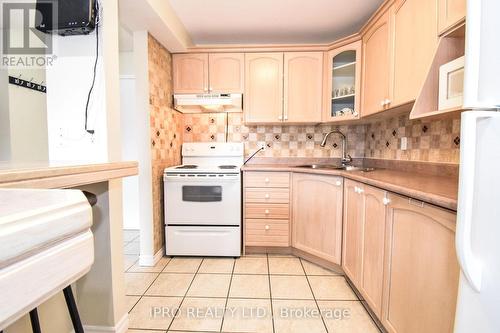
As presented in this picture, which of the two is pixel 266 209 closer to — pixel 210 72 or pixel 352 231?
pixel 352 231

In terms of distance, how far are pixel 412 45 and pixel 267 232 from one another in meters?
1.90

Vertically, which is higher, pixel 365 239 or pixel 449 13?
pixel 449 13

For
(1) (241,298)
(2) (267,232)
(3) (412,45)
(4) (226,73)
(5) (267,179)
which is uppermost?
(4) (226,73)

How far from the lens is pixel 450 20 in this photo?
3.87 feet

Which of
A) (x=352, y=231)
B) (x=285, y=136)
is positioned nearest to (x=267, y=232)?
(x=352, y=231)

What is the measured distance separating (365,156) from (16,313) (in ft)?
9.81

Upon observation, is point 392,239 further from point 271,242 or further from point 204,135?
point 204,135

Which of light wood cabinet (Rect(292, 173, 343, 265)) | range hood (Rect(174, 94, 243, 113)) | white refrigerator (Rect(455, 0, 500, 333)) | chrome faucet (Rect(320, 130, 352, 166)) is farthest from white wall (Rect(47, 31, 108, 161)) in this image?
chrome faucet (Rect(320, 130, 352, 166))

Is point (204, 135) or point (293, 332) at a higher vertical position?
point (204, 135)

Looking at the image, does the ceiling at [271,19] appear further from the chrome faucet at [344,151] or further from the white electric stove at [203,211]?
the white electric stove at [203,211]

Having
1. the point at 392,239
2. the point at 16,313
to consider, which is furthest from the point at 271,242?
the point at 16,313

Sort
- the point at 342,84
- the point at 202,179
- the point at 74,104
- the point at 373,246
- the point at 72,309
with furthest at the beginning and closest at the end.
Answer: the point at 342,84, the point at 202,179, the point at 373,246, the point at 74,104, the point at 72,309

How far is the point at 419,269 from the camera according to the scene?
40.8 inches

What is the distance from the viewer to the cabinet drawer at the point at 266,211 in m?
2.42
